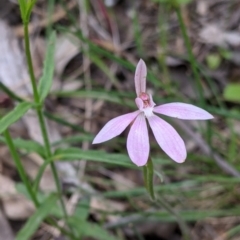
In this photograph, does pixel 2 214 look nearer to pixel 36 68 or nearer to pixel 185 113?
pixel 36 68

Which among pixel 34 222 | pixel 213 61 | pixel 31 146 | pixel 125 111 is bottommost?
pixel 34 222

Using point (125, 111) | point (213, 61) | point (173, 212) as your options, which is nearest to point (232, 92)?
point (213, 61)

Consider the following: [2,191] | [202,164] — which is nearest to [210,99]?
[202,164]

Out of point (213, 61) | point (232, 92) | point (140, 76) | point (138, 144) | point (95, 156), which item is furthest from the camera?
point (213, 61)

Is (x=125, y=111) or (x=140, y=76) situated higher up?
(x=125, y=111)

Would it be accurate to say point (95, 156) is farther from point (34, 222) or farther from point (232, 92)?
point (232, 92)

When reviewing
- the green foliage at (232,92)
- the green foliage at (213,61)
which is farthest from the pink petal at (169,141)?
the green foliage at (213,61)

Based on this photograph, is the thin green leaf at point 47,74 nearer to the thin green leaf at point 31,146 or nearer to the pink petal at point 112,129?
the thin green leaf at point 31,146

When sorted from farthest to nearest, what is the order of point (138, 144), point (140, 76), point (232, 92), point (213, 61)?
point (213, 61)
point (232, 92)
point (140, 76)
point (138, 144)
